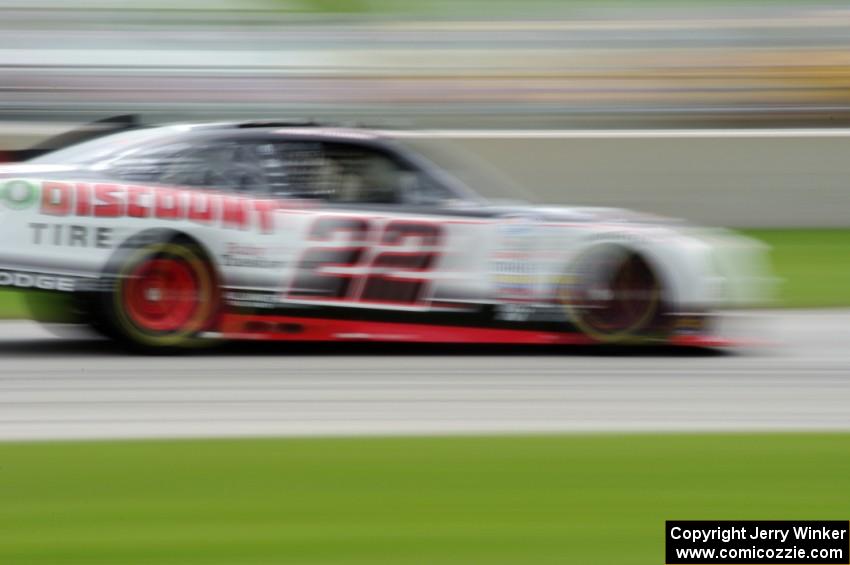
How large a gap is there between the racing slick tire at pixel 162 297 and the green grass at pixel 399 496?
8.00ft

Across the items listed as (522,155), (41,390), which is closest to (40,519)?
(41,390)

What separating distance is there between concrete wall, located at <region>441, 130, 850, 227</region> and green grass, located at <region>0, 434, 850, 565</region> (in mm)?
9210

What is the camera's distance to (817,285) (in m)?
12.4

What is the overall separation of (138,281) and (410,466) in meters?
3.18

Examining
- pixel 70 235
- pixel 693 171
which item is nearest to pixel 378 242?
pixel 70 235

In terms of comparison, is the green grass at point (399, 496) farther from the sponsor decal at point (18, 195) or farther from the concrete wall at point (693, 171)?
the concrete wall at point (693, 171)

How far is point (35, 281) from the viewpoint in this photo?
26.3 feet

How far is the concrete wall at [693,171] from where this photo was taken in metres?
15.3

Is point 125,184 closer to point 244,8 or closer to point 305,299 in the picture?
point 305,299

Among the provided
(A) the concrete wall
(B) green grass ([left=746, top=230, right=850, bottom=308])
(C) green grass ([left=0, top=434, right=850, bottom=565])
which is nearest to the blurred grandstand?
(A) the concrete wall

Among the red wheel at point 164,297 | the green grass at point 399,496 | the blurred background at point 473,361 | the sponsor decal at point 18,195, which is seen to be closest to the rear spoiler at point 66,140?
the blurred background at point 473,361

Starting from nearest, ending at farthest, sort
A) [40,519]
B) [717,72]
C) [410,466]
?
[40,519] → [410,466] → [717,72]

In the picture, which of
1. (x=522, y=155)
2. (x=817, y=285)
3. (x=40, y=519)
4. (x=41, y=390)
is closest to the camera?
(x=40, y=519)

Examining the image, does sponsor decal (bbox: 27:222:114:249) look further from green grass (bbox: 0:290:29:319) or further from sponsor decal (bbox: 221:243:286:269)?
green grass (bbox: 0:290:29:319)
